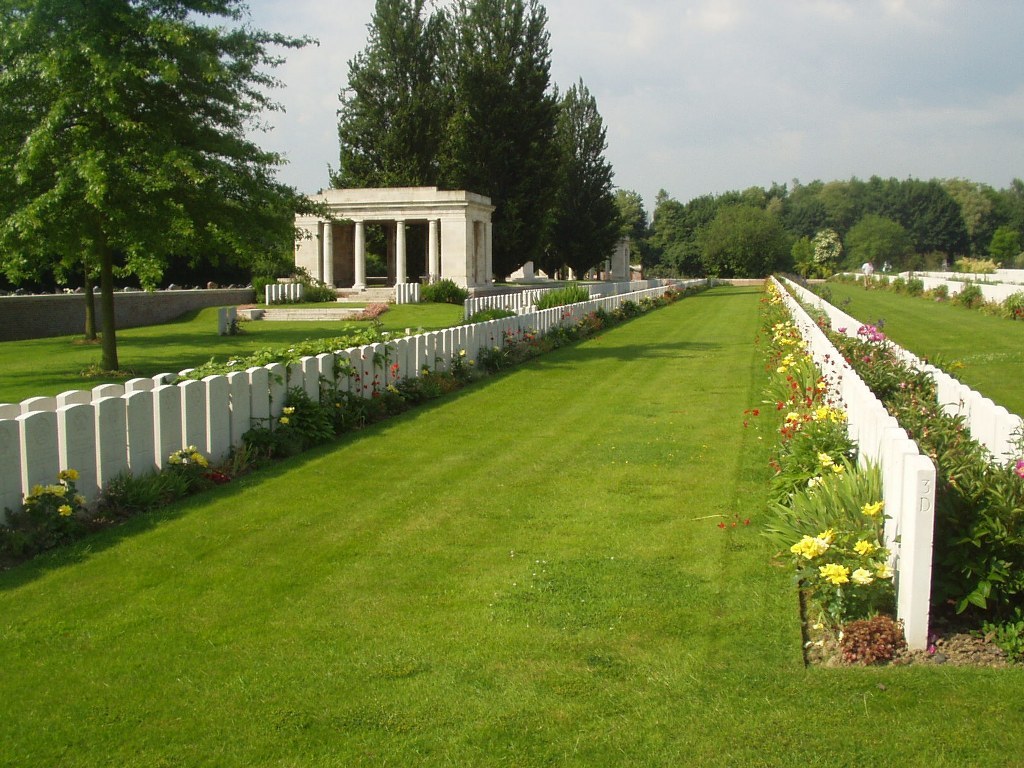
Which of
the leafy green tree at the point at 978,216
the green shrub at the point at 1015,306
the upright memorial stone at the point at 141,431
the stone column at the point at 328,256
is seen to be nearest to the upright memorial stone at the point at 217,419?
the upright memorial stone at the point at 141,431

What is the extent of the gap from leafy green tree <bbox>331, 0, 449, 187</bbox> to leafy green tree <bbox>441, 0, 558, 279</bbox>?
4.43ft

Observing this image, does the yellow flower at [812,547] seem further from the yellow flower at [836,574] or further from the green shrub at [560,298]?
the green shrub at [560,298]

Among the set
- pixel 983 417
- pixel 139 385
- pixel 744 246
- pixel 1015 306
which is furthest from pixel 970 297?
pixel 744 246

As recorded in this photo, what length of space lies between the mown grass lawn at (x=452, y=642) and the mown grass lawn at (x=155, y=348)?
6.49 metres

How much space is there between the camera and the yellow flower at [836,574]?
12.3 ft

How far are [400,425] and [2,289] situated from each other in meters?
24.6

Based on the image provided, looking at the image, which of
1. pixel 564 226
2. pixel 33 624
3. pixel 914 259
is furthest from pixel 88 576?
pixel 914 259

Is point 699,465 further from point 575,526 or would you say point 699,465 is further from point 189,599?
point 189,599

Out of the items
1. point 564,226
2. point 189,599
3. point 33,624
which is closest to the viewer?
point 33,624

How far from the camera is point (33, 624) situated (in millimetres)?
4090

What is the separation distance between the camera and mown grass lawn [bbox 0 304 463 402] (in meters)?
13.1

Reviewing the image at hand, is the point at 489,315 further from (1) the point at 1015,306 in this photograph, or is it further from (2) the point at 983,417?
(1) the point at 1015,306

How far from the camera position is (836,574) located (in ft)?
12.3

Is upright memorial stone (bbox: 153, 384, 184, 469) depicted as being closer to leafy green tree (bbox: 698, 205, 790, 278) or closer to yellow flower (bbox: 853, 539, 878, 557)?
yellow flower (bbox: 853, 539, 878, 557)
